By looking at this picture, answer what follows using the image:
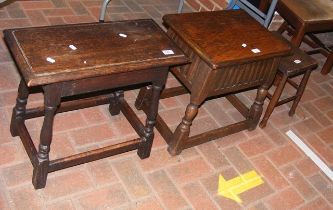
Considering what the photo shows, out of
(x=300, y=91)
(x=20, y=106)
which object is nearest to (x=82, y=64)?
(x=20, y=106)

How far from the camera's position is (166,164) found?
2.51m

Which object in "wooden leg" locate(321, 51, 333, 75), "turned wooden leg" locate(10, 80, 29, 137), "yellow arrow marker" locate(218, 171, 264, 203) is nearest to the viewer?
"turned wooden leg" locate(10, 80, 29, 137)

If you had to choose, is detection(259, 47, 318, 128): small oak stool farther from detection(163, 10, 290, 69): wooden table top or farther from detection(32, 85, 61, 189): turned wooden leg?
detection(32, 85, 61, 189): turned wooden leg

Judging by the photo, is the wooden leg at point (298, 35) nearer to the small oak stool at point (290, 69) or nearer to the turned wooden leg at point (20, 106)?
the small oak stool at point (290, 69)

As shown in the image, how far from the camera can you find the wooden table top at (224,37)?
222cm

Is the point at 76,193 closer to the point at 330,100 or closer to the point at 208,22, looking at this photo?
the point at 208,22

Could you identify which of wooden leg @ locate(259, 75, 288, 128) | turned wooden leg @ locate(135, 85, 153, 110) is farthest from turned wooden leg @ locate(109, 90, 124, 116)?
wooden leg @ locate(259, 75, 288, 128)

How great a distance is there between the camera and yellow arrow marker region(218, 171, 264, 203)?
8.00ft

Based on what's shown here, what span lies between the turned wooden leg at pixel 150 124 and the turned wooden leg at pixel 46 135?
573 millimetres

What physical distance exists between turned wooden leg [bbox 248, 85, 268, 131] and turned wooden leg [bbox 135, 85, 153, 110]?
773 mm

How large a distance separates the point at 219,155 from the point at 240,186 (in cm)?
28

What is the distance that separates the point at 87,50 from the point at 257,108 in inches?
56.9

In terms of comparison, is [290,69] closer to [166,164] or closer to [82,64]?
[166,164]

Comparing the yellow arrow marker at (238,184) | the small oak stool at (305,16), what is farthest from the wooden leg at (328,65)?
the yellow arrow marker at (238,184)
